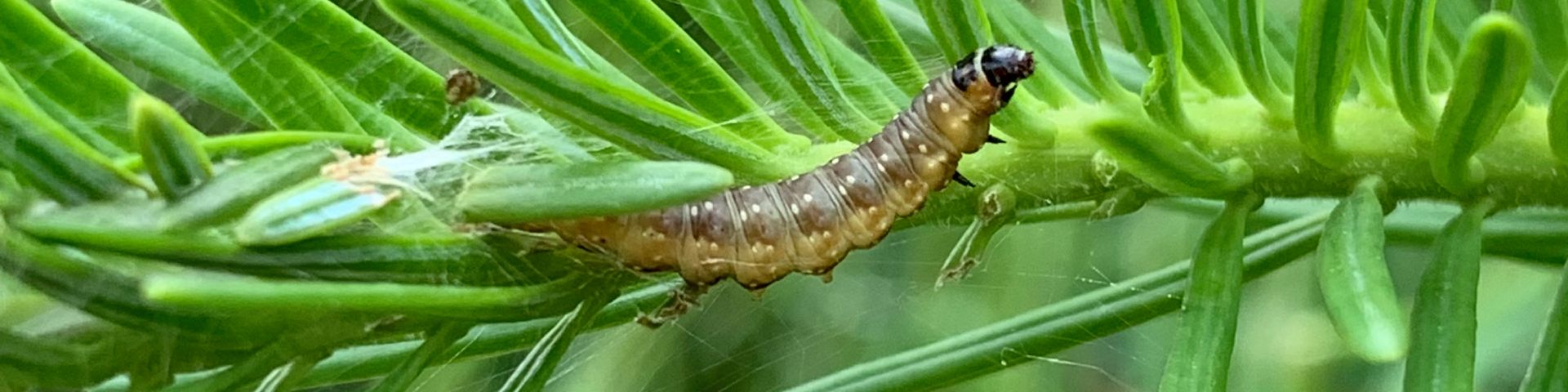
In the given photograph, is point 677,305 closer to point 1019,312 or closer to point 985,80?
point 985,80

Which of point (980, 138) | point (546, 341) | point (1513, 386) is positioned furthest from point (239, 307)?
point (1513, 386)

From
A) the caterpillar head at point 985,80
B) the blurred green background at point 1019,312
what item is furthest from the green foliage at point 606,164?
the blurred green background at point 1019,312

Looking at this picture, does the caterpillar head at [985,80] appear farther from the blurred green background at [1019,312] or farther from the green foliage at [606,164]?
the blurred green background at [1019,312]

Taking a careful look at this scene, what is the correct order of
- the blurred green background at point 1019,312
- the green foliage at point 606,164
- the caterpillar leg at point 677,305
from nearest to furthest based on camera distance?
the green foliage at point 606,164 → the caterpillar leg at point 677,305 → the blurred green background at point 1019,312

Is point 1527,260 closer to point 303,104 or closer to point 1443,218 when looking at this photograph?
point 1443,218

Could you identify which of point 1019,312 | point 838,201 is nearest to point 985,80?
point 838,201

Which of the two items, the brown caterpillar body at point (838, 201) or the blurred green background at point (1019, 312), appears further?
the blurred green background at point (1019, 312)

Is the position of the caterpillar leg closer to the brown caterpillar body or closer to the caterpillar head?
the brown caterpillar body
